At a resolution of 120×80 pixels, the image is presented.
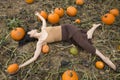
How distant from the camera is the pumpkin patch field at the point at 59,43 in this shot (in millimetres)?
4441

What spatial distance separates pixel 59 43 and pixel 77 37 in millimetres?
487

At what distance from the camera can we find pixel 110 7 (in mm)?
6219

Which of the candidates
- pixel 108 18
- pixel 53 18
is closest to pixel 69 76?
pixel 53 18

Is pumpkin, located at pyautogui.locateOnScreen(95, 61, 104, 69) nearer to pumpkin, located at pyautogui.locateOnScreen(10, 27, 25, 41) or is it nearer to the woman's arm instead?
the woman's arm

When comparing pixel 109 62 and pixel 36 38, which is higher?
pixel 36 38

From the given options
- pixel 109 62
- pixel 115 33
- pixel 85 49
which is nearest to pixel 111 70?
pixel 109 62

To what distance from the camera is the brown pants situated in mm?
4731

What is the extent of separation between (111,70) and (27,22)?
2.29m

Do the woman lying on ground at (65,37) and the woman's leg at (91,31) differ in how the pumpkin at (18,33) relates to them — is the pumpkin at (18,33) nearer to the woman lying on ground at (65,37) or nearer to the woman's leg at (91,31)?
the woman lying on ground at (65,37)

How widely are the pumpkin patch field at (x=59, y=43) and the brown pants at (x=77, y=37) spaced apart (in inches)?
5.3

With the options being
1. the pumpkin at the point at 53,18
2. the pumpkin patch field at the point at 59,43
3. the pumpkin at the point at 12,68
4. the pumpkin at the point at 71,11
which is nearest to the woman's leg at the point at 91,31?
the pumpkin patch field at the point at 59,43

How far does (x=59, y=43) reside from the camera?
Answer: 5078 millimetres

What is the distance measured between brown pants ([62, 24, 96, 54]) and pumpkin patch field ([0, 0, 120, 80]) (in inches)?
5.3

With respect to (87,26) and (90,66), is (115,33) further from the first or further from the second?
(90,66)
